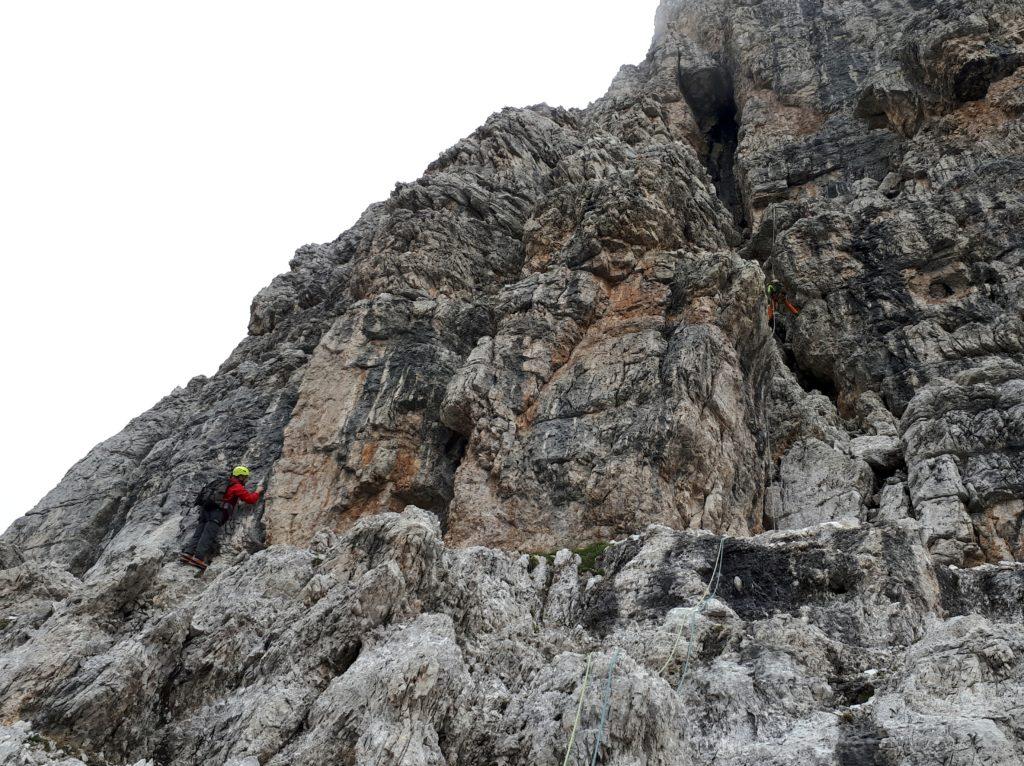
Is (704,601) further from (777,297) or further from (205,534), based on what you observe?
(777,297)

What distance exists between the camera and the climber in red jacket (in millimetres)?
22453

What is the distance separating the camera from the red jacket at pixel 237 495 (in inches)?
924

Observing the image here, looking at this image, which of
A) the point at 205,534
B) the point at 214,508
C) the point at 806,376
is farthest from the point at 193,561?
the point at 806,376

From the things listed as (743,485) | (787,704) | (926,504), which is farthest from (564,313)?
(787,704)

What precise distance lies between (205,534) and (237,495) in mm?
1504

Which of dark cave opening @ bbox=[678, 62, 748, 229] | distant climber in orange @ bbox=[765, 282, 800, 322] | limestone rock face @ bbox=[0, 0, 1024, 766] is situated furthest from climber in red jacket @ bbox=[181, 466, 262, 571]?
dark cave opening @ bbox=[678, 62, 748, 229]

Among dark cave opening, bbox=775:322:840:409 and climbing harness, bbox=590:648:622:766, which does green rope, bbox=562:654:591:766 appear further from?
dark cave opening, bbox=775:322:840:409

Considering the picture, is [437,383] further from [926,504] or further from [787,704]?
[787,704]

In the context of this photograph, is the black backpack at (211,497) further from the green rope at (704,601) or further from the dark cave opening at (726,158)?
the dark cave opening at (726,158)

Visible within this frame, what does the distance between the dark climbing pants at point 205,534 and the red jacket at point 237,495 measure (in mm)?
456

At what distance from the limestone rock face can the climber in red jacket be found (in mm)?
591

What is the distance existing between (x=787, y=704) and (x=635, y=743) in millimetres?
2290

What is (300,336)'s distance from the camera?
109 ft

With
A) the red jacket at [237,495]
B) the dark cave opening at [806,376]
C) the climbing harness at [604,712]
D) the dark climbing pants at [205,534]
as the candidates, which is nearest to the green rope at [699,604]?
the climbing harness at [604,712]
